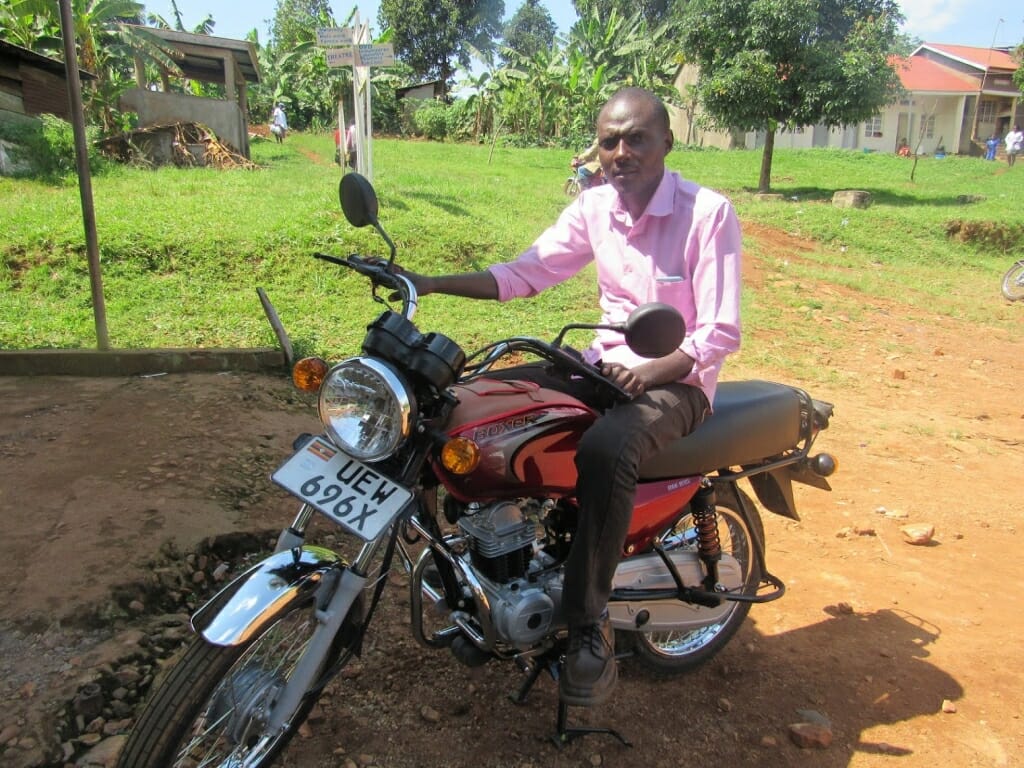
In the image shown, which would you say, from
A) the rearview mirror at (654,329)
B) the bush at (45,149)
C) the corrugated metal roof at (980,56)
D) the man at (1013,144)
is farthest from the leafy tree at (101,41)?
the corrugated metal roof at (980,56)

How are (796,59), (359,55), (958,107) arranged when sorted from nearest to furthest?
(359,55), (796,59), (958,107)

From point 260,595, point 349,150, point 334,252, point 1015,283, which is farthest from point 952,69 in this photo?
point 260,595

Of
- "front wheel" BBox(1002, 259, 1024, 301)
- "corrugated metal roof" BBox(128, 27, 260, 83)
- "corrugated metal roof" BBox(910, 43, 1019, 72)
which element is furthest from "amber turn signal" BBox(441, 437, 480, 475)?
"corrugated metal roof" BBox(910, 43, 1019, 72)

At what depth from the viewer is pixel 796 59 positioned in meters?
15.5

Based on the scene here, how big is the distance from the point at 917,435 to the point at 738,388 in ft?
11.0

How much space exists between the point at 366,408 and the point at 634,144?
121cm

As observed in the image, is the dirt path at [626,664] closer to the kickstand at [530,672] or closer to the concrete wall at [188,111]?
the kickstand at [530,672]

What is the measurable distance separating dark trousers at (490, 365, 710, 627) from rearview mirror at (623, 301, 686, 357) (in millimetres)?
374

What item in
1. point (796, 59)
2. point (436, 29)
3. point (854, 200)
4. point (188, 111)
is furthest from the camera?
point (436, 29)

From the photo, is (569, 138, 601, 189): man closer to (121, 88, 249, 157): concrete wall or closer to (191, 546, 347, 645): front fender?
(121, 88, 249, 157): concrete wall

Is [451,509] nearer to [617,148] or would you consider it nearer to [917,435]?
[617,148]

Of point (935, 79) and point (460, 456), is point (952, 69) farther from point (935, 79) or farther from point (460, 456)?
point (460, 456)

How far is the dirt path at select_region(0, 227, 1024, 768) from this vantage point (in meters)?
2.38

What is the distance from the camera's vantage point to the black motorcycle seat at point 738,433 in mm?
2402
